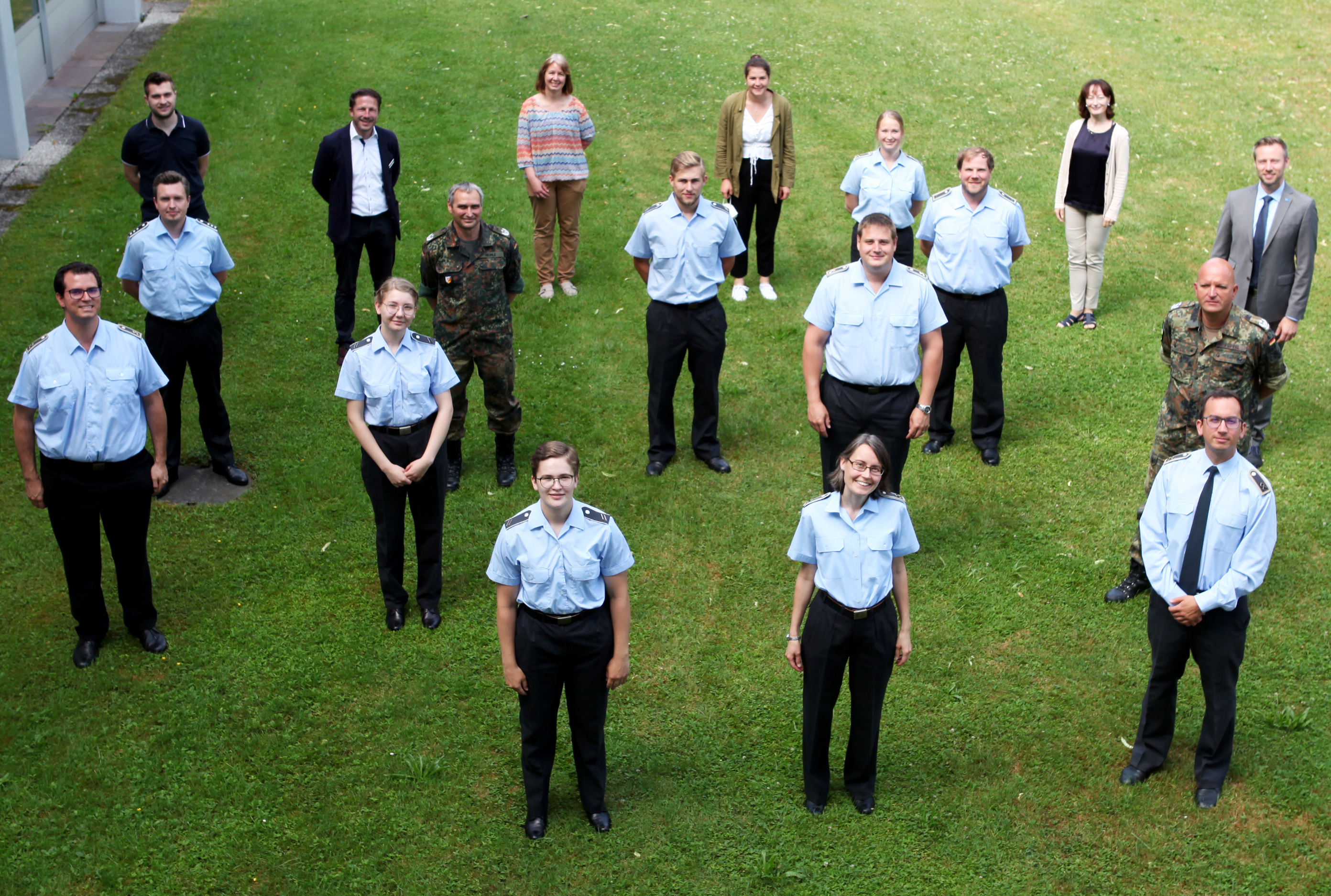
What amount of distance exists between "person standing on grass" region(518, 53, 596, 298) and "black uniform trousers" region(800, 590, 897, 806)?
7.05 m

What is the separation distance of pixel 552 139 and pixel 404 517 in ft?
17.3

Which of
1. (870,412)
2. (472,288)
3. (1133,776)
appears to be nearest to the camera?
(1133,776)

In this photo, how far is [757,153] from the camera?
472 inches

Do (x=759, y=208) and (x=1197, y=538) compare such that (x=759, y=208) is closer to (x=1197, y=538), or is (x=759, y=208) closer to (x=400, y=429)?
(x=400, y=429)

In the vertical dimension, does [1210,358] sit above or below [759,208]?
below

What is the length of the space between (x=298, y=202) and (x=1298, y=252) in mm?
10313

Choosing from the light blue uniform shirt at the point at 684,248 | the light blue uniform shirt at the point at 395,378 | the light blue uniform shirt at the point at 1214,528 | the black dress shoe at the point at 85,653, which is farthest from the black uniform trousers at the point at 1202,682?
the black dress shoe at the point at 85,653

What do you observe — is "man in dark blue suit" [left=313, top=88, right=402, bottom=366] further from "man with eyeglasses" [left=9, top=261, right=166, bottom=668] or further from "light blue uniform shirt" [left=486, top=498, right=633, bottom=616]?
"light blue uniform shirt" [left=486, top=498, right=633, bottom=616]

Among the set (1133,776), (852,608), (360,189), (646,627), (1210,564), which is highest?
(360,189)

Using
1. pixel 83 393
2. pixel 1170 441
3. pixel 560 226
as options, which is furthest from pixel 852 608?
pixel 560 226

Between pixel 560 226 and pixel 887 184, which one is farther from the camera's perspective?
pixel 560 226

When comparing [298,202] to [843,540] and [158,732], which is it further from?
[843,540]

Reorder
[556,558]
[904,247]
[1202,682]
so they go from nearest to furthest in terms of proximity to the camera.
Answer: [556,558], [1202,682], [904,247]

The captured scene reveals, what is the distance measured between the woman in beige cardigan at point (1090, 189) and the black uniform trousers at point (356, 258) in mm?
6285
